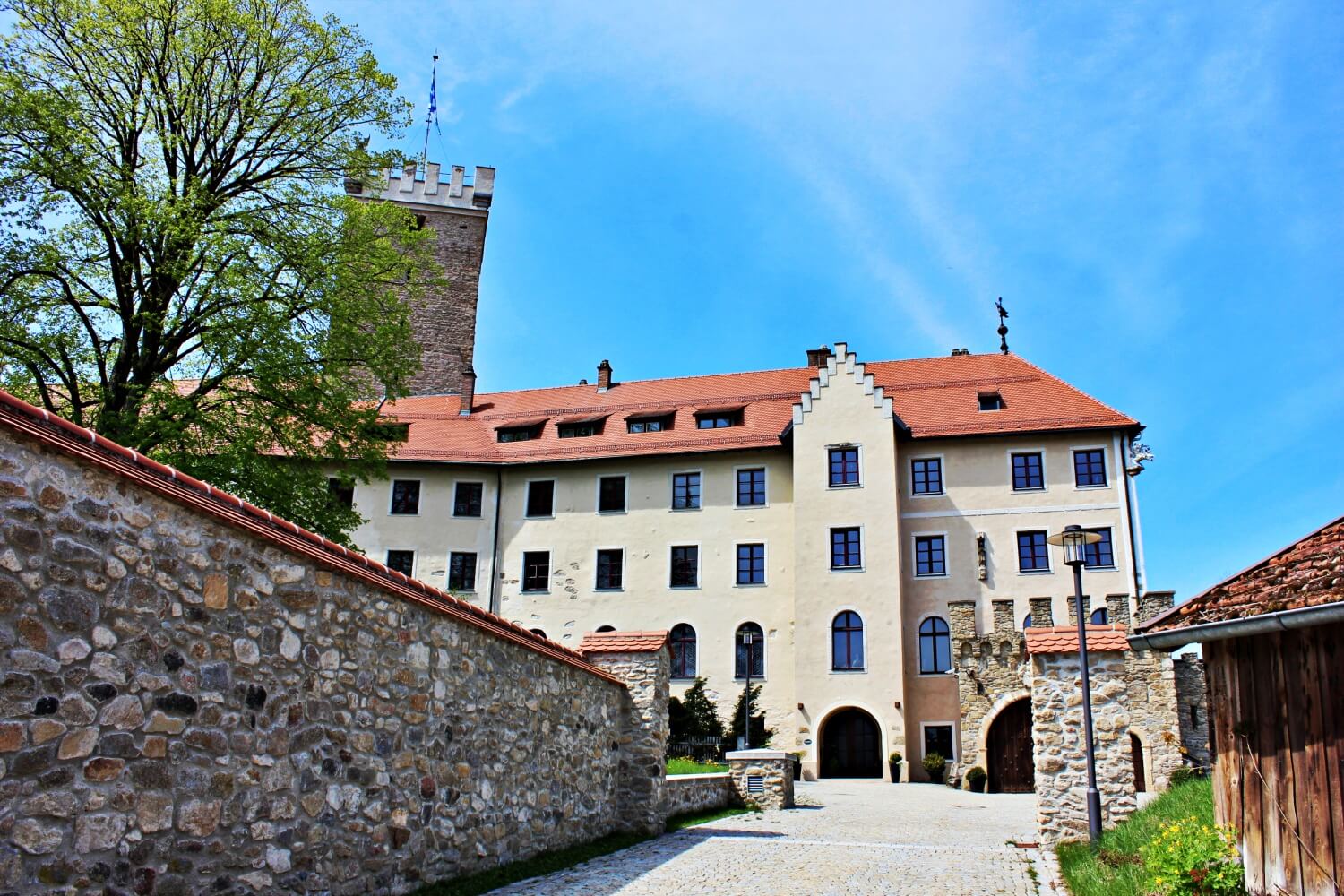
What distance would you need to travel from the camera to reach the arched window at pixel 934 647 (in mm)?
30453

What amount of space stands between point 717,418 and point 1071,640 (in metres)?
23.6

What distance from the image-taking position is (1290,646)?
20.8 feet

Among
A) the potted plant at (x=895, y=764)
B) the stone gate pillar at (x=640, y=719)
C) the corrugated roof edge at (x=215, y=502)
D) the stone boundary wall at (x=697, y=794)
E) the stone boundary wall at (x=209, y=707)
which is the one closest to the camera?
the stone boundary wall at (x=209, y=707)

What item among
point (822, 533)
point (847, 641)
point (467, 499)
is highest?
point (467, 499)

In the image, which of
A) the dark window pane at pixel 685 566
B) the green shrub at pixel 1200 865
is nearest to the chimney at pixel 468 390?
the dark window pane at pixel 685 566

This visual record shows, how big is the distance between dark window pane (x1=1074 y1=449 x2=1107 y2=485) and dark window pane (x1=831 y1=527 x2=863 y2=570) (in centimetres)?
680

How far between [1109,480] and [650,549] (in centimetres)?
1399

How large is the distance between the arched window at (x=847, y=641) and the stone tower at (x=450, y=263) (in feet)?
58.3

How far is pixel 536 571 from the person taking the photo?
34531 mm

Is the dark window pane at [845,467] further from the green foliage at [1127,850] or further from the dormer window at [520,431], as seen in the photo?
the green foliage at [1127,850]

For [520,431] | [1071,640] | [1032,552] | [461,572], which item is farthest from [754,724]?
[1071,640]

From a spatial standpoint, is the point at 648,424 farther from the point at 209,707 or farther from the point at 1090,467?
the point at 209,707

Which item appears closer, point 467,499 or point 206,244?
point 206,244

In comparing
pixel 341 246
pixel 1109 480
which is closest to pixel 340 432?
pixel 341 246
